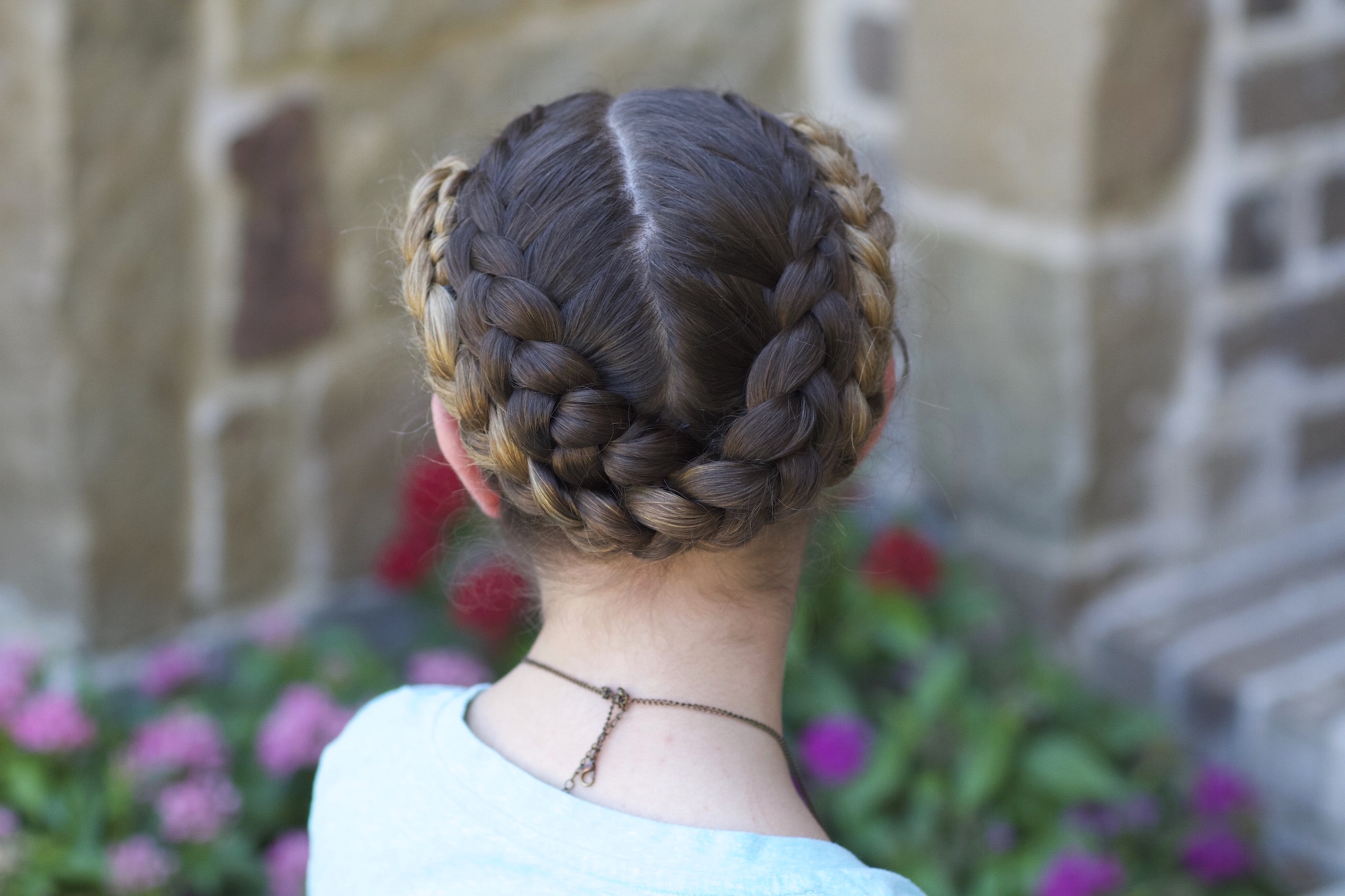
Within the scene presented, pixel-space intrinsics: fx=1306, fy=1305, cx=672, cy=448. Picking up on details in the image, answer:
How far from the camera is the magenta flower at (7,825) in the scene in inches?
59.6

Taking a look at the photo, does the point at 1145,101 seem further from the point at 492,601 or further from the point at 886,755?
the point at 492,601

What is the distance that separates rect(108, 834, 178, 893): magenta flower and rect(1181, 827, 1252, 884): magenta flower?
133 centimetres

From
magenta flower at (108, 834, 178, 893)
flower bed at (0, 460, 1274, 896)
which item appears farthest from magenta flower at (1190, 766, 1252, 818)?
magenta flower at (108, 834, 178, 893)

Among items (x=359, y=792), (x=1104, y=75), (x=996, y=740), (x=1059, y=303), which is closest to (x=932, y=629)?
(x=996, y=740)

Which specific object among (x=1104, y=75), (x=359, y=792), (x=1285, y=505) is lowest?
(x=1285, y=505)

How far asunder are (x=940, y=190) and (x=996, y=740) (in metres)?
0.88

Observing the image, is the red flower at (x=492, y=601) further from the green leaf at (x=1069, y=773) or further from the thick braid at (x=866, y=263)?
the thick braid at (x=866, y=263)

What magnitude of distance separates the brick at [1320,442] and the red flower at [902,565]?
73 centimetres

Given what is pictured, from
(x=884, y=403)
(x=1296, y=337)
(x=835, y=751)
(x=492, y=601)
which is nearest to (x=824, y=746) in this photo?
(x=835, y=751)

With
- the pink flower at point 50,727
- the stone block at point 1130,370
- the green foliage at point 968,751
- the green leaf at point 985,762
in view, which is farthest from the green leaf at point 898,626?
the pink flower at point 50,727

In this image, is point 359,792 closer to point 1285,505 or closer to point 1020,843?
point 1020,843

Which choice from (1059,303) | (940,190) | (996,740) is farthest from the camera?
(940,190)

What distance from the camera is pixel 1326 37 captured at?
204cm

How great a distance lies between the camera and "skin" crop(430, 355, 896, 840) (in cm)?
88
